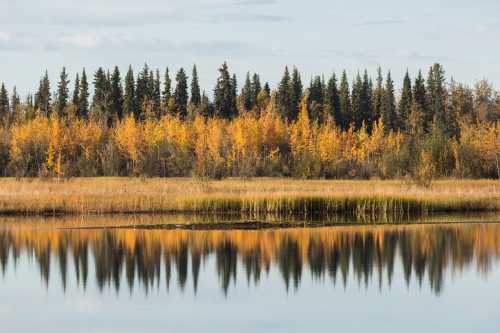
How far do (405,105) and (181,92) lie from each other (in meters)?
27.7

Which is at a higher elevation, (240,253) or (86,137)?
(86,137)

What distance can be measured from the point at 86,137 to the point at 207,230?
52876 mm

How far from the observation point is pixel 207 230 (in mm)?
33219

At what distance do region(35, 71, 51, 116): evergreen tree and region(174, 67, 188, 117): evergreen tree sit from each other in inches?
654

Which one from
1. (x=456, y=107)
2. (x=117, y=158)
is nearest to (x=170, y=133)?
(x=117, y=158)

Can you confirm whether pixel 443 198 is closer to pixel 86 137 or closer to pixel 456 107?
pixel 86 137

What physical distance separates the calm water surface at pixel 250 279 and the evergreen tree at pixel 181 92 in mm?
74752

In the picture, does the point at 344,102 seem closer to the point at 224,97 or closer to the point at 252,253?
the point at 224,97

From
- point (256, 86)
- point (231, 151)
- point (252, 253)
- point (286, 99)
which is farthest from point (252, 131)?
point (252, 253)

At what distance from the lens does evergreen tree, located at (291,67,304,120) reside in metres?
109

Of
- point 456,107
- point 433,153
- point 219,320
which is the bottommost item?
point 219,320

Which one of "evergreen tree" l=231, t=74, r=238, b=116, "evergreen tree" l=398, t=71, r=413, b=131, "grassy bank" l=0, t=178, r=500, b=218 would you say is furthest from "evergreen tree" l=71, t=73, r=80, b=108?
"grassy bank" l=0, t=178, r=500, b=218

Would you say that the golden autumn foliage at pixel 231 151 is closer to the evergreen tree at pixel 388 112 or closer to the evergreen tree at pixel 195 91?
the evergreen tree at pixel 388 112

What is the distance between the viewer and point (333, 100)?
361 ft
